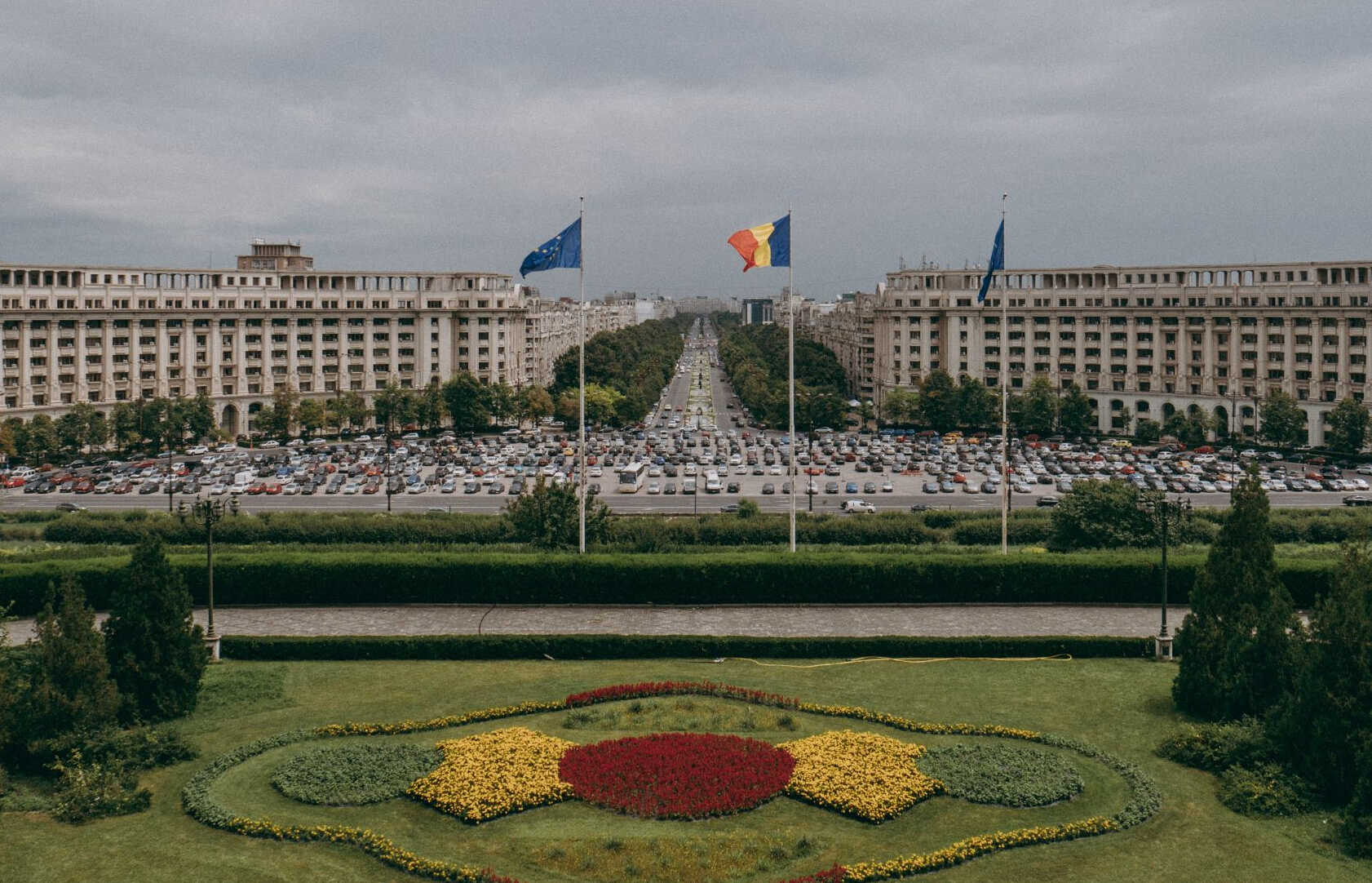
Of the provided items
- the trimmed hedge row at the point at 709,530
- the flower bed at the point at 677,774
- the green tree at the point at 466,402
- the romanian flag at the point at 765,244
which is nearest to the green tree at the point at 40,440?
the green tree at the point at 466,402

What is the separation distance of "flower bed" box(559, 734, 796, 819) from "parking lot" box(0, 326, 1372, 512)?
4147 cm

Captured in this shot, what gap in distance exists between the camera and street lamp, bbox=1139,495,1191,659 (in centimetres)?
3466

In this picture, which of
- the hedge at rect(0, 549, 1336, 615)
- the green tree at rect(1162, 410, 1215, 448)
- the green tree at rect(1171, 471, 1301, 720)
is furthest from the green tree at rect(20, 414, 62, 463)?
the green tree at rect(1162, 410, 1215, 448)

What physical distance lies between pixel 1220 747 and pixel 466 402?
9487 cm

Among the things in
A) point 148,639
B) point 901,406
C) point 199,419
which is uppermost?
point 901,406

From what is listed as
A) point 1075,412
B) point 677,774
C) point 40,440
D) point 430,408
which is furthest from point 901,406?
point 677,774

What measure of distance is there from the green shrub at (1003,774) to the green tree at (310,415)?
91.8m

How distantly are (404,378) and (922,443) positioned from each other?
5445 centimetres

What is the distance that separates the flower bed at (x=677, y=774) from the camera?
74.7ft

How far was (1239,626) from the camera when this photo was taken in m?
27.4

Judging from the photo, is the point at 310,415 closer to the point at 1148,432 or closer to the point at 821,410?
the point at 821,410

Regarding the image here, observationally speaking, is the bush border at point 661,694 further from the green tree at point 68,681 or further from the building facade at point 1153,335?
the building facade at point 1153,335

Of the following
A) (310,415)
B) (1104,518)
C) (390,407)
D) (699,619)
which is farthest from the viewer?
(390,407)

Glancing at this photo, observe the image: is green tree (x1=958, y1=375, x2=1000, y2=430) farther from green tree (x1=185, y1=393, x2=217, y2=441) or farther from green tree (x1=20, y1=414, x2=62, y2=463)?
green tree (x1=20, y1=414, x2=62, y2=463)
